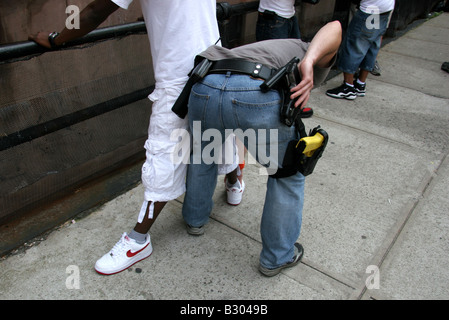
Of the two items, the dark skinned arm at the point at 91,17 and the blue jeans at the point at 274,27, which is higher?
the dark skinned arm at the point at 91,17

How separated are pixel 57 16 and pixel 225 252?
2165 millimetres

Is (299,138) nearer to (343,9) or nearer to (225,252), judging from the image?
(225,252)

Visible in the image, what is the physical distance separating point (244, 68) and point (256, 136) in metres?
0.32

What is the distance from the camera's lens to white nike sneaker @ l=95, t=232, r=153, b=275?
2303 millimetres

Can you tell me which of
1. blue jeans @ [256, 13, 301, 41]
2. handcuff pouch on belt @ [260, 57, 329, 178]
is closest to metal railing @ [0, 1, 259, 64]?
blue jeans @ [256, 13, 301, 41]

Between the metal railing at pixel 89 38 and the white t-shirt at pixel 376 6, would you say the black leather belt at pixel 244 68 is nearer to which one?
the metal railing at pixel 89 38

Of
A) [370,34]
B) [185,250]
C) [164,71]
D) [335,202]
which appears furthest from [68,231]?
[370,34]

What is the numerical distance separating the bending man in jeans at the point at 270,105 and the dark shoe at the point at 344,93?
2852mm

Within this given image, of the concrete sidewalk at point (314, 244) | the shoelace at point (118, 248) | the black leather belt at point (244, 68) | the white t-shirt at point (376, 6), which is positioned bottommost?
the concrete sidewalk at point (314, 244)

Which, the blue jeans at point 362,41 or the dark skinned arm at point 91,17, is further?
the blue jeans at point 362,41

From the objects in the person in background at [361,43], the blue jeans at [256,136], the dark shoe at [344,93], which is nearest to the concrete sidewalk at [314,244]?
the blue jeans at [256,136]

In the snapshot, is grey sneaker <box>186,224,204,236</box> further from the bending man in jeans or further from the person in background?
the person in background

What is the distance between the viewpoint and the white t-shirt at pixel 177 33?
1.96 metres

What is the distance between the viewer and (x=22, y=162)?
8.91ft
